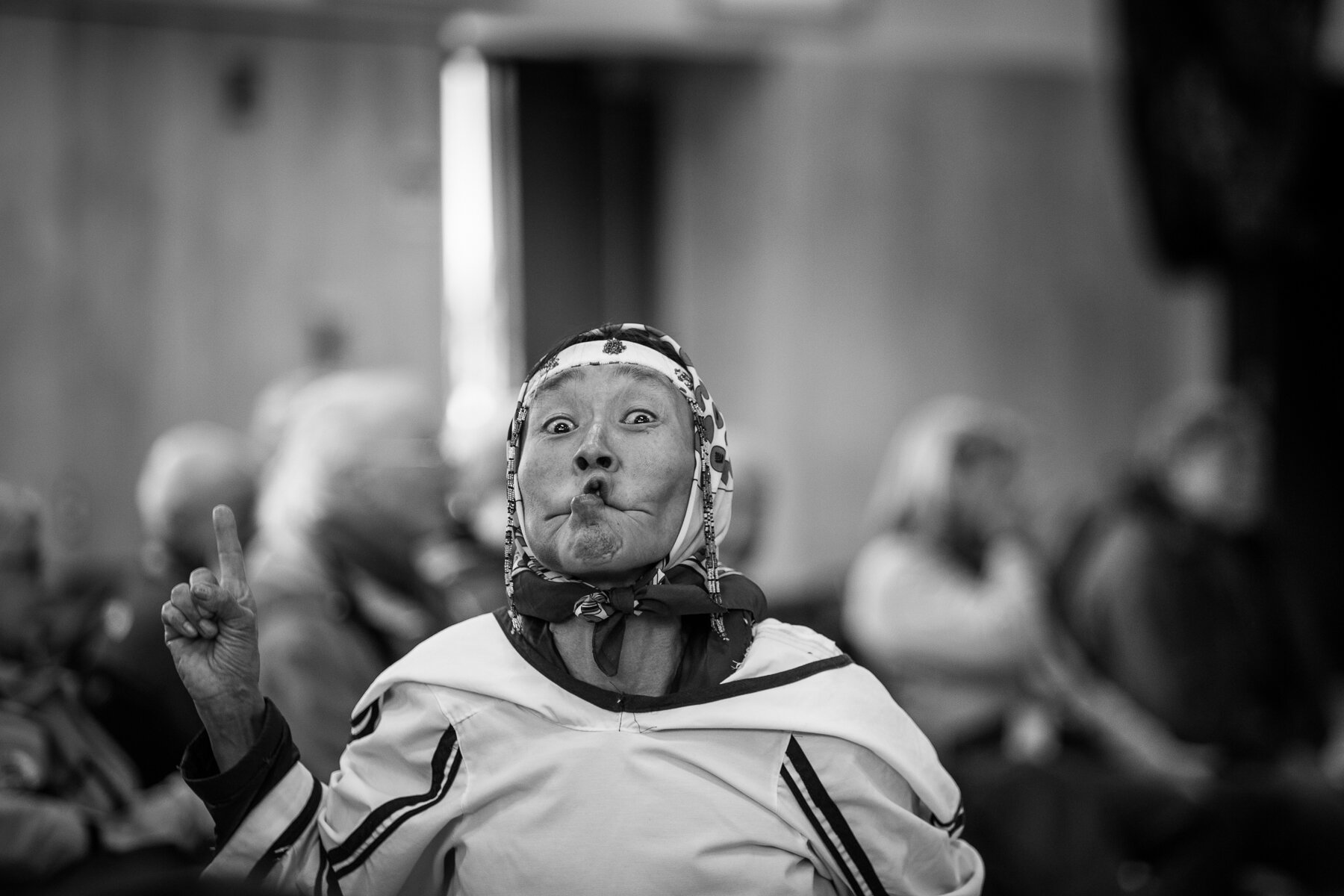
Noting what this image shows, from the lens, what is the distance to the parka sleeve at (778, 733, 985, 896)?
1565mm

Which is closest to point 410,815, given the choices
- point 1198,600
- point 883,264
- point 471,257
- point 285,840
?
point 285,840

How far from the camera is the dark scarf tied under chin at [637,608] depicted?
5.22 feet

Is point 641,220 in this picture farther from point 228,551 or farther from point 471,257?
point 228,551

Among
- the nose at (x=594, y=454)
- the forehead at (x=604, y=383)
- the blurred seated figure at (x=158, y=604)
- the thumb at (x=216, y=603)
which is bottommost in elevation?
the blurred seated figure at (x=158, y=604)

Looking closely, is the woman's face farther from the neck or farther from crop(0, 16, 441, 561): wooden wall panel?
crop(0, 16, 441, 561): wooden wall panel

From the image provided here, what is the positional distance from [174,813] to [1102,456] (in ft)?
18.4

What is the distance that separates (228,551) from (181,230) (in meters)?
4.30

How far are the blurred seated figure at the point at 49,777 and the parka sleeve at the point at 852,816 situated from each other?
132cm

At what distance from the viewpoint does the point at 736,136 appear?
6594 millimetres

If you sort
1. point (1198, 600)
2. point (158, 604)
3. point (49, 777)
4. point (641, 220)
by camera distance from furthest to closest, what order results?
1. point (641, 220)
2. point (1198, 600)
3. point (158, 604)
4. point (49, 777)

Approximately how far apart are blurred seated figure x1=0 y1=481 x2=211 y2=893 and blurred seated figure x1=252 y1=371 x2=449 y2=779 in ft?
0.98

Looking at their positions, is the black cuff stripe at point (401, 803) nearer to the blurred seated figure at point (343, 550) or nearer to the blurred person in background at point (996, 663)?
the blurred seated figure at point (343, 550)

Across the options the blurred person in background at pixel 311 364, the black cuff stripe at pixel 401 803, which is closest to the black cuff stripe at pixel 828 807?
the black cuff stripe at pixel 401 803

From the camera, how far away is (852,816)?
157 cm
